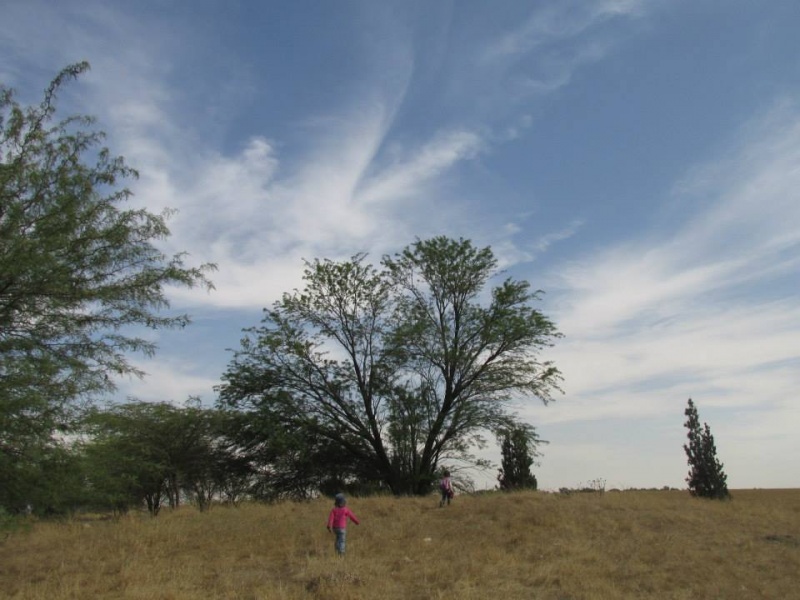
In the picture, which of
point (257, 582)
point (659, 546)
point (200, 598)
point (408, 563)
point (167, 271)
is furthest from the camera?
point (659, 546)

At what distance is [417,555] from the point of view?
14.3 metres

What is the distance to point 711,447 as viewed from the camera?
1302 inches

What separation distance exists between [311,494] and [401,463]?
16.6 ft

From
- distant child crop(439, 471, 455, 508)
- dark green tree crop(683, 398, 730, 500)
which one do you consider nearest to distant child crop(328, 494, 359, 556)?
distant child crop(439, 471, 455, 508)

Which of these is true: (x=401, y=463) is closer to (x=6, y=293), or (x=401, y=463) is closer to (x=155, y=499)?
(x=155, y=499)

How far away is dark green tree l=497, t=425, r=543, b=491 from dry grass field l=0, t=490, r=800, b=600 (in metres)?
7.31

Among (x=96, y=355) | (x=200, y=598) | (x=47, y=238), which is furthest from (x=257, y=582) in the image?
(x=47, y=238)

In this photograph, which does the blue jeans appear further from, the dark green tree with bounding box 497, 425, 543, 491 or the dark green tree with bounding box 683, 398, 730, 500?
the dark green tree with bounding box 683, 398, 730, 500

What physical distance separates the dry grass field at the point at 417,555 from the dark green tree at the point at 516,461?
24.0 feet

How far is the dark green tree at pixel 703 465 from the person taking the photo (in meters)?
32.5

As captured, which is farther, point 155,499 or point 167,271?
point 155,499

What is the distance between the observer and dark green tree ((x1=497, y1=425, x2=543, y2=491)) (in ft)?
94.1

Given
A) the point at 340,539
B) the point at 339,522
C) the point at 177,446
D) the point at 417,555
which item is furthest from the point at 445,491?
the point at 177,446

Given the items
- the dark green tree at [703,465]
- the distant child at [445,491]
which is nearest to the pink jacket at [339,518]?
the distant child at [445,491]
